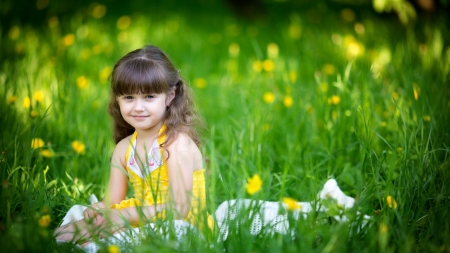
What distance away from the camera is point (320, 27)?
5.53m

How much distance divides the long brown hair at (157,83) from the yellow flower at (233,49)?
261cm

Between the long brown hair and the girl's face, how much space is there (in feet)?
0.09

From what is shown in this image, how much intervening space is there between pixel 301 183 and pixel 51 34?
10.6 ft

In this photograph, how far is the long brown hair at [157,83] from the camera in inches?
76.8

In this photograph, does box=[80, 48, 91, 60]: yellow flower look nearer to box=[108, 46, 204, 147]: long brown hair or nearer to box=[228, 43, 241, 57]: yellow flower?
box=[228, 43, 241, 57]: yellow flower

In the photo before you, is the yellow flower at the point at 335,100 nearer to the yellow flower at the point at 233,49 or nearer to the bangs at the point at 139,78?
the bangs at the point at 139,78

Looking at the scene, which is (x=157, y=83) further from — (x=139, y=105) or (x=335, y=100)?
(x=335, y=100)

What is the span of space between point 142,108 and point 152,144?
17cm

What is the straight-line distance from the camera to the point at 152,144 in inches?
80.4

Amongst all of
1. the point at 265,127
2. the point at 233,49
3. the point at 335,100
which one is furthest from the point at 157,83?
the point at 233,49

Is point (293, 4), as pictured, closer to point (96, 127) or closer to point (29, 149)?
point (96, 127)

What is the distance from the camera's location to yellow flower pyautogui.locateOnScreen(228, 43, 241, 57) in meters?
4.80

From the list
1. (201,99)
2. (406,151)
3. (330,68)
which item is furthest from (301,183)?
(330,68)

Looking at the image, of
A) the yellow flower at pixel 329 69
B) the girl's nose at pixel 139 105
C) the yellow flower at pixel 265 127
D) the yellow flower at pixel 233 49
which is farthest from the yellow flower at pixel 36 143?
the yellow flower at pixel 233 49
